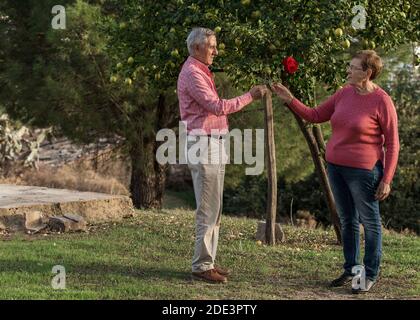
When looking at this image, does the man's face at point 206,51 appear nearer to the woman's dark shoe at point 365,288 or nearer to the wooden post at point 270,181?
the woman's dark shoe at point 365,288

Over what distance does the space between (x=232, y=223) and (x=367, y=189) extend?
3.84 meters

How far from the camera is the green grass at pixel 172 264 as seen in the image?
18.6ft

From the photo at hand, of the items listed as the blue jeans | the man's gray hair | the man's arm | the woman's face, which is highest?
the man's gray hair

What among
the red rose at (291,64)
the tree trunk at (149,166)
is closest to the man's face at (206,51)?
the red rose at (291,64)

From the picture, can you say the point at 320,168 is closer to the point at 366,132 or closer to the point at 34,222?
the point at 366,132

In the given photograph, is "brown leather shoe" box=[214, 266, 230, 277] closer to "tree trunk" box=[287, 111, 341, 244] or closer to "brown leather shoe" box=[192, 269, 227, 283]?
"brown leather shoe" box=[192, 269, 227, 283]

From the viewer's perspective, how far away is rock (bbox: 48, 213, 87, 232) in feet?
27.3

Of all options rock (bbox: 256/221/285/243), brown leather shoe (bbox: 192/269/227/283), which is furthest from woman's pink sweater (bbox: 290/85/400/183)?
rock (bbox: 256/221/285/243)

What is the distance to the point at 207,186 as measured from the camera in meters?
5.68

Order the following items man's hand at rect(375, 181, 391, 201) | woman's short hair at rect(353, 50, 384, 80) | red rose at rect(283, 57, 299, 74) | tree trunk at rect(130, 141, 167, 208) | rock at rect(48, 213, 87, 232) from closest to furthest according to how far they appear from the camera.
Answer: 1. man's hand at rect(375, 181, 391, 201)
2. woman's short hair at rect(353, 50, 384, 80)
3. red rose at rect(283, 57, 299, 74)
4. rock at rect(48, 213, 87, 232)
5. tree trunk at rect(130, 141, 167, 208)

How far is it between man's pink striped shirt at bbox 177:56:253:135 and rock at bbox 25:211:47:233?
3.26m

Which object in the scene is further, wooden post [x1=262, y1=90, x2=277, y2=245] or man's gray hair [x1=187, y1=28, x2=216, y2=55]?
wooden post [x1=262, y1=90, x2=277, y2=245]
